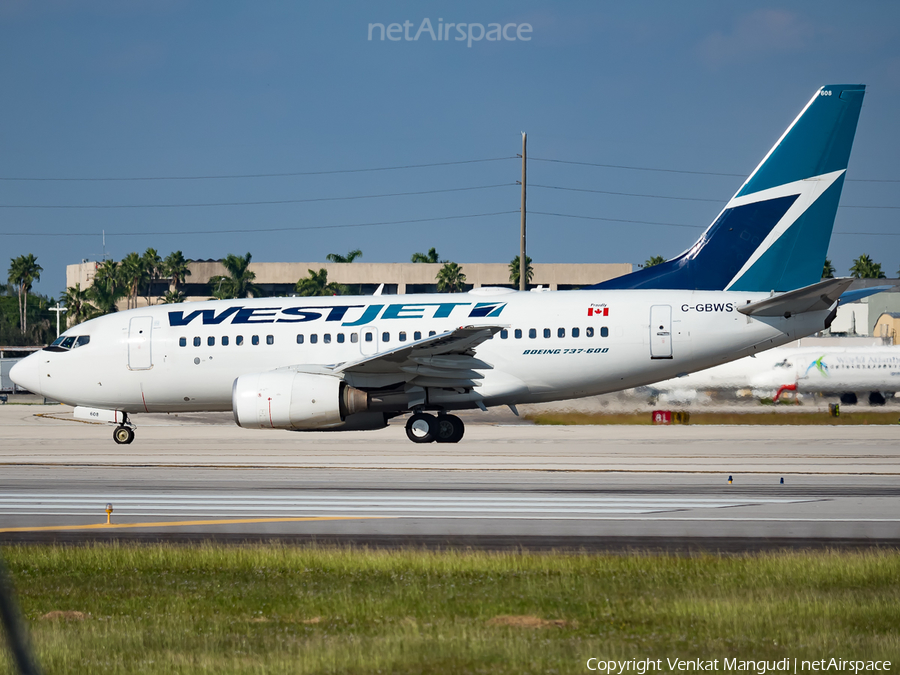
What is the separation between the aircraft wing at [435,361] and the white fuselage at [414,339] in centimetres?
40

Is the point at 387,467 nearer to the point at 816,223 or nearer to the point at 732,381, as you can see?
the point at 816,223

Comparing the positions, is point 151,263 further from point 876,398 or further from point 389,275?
point 876,398

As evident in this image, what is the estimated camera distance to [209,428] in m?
34.0

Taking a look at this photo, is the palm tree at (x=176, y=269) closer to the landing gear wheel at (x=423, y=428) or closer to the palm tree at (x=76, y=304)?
the palm tree at (x=76, y=304)

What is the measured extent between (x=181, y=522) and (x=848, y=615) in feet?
29.6

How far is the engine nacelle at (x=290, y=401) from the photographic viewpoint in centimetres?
2350

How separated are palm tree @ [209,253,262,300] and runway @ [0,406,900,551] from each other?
7697 centimetres

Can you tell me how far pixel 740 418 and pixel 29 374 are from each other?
25668mm

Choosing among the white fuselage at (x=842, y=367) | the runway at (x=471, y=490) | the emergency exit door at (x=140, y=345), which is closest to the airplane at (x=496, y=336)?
the emergency exit door at (x=140, y=345)

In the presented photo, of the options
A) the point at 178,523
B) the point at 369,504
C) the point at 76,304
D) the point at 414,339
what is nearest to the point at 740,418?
the point at 414,339

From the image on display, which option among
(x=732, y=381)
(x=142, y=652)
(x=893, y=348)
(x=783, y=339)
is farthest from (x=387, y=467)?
(x=893, y=348)

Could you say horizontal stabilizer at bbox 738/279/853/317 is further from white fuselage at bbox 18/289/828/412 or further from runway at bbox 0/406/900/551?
runway at bbox 0/406/900/551

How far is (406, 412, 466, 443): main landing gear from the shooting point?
25.4 metres

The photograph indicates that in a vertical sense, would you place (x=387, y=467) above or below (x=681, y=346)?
below
